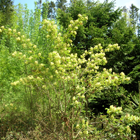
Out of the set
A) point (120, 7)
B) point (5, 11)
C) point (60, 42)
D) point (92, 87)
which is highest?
point (5, 11)

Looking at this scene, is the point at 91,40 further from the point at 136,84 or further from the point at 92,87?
the point at 92,87

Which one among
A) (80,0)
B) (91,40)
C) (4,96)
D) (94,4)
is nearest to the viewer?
(4,96)

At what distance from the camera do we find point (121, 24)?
5.68m

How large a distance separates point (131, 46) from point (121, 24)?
1486 millimetres

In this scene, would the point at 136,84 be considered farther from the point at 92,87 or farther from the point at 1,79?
the point at 1,79

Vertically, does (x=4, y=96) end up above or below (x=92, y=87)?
above

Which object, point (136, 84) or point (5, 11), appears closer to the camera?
point (136, 84)

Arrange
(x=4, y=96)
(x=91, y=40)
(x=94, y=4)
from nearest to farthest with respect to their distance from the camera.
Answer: (x=4, y=96) < (x=91, y=40) < (x=94, y=4)

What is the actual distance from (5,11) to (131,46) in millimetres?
14943

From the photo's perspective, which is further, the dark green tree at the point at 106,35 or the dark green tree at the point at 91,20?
the dark green tree at the point at 91,20

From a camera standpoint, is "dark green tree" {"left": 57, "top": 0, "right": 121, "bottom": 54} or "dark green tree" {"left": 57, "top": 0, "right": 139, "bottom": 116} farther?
"dark green tree" {"left": 57, "top": 0, "right": 121, "bottom": 54}

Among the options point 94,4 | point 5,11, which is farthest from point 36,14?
point 5,11

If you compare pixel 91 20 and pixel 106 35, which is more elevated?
pixel 91 20

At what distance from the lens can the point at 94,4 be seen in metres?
6.36
